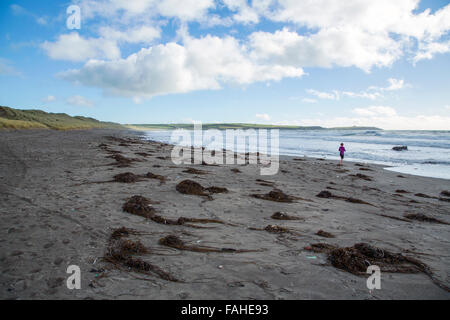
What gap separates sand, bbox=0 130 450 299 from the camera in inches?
131

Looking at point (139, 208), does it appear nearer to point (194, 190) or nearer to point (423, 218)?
point (194, 190)

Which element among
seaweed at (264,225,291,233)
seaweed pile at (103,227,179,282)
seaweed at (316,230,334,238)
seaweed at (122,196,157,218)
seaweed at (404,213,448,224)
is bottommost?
seaweed at (404,213,448,224)

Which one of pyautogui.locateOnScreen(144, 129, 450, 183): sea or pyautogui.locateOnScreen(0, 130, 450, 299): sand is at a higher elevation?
pyautogui.locateOnScreen(144, 129, 450, 183): sea

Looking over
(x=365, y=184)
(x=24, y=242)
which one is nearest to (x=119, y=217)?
(x=24, y=242)

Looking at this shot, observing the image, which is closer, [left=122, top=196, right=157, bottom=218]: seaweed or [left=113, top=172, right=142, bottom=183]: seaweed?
[left=122, top=196, right=157, bottom=218]: seaweed

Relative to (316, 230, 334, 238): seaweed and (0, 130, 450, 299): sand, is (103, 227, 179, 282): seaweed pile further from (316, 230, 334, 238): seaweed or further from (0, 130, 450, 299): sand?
(316, 230, 334, 238): seaweed

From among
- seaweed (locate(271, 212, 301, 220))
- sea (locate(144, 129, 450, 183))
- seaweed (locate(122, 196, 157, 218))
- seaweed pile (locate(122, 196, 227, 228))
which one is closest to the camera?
seaweed pile (locate(122, 196, 227, 228))

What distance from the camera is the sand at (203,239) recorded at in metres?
3.32

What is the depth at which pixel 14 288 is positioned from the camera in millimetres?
3000

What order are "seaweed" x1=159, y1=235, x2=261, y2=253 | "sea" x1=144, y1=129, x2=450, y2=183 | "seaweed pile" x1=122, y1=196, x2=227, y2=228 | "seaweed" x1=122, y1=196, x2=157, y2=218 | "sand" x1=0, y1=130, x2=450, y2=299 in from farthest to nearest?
"sea" x1=144, y1=129, x2=450, y2=183, "seaweed" x1=122, y1=196, x2=157, y2=218, "seaweed pile" x1=122, y1=196, x2=227, y2=228, "seaweed" x1=159, y1=235, x2=261, y2=253, "sand" x1=0, y1=130, x2=450, y2=299

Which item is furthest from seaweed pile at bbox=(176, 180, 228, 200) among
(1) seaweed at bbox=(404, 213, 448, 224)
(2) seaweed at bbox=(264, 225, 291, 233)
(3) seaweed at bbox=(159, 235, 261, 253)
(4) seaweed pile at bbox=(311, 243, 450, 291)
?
(1) seaweed at bbox=(404, 213, 448, 224)

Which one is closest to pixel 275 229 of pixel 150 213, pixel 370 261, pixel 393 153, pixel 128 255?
pixel 370 261
